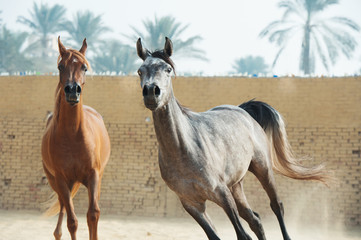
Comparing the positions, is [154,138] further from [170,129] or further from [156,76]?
[156,76]

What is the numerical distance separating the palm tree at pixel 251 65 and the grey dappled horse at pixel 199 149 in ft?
137

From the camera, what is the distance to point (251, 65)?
A: 4897cm

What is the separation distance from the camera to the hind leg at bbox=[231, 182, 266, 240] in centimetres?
511

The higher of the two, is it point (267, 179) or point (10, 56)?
point (10, 56)

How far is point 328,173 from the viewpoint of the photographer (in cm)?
632

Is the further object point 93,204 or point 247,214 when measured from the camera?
point 93,204

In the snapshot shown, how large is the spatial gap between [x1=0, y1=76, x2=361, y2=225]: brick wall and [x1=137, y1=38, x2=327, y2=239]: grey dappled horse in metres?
4.83

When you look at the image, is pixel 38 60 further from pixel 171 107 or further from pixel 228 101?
Answer: pixel 171 107

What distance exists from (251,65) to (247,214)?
44.8 m

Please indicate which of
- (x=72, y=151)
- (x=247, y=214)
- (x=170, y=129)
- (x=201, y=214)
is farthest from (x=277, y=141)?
(x=72, y=151)

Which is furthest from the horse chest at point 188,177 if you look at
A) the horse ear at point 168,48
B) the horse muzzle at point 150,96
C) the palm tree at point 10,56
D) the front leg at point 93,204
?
the palm tree at point 10,56

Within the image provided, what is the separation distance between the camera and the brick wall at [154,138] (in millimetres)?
9875

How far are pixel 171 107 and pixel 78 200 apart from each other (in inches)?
280

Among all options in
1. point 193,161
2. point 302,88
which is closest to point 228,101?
point 302,88
